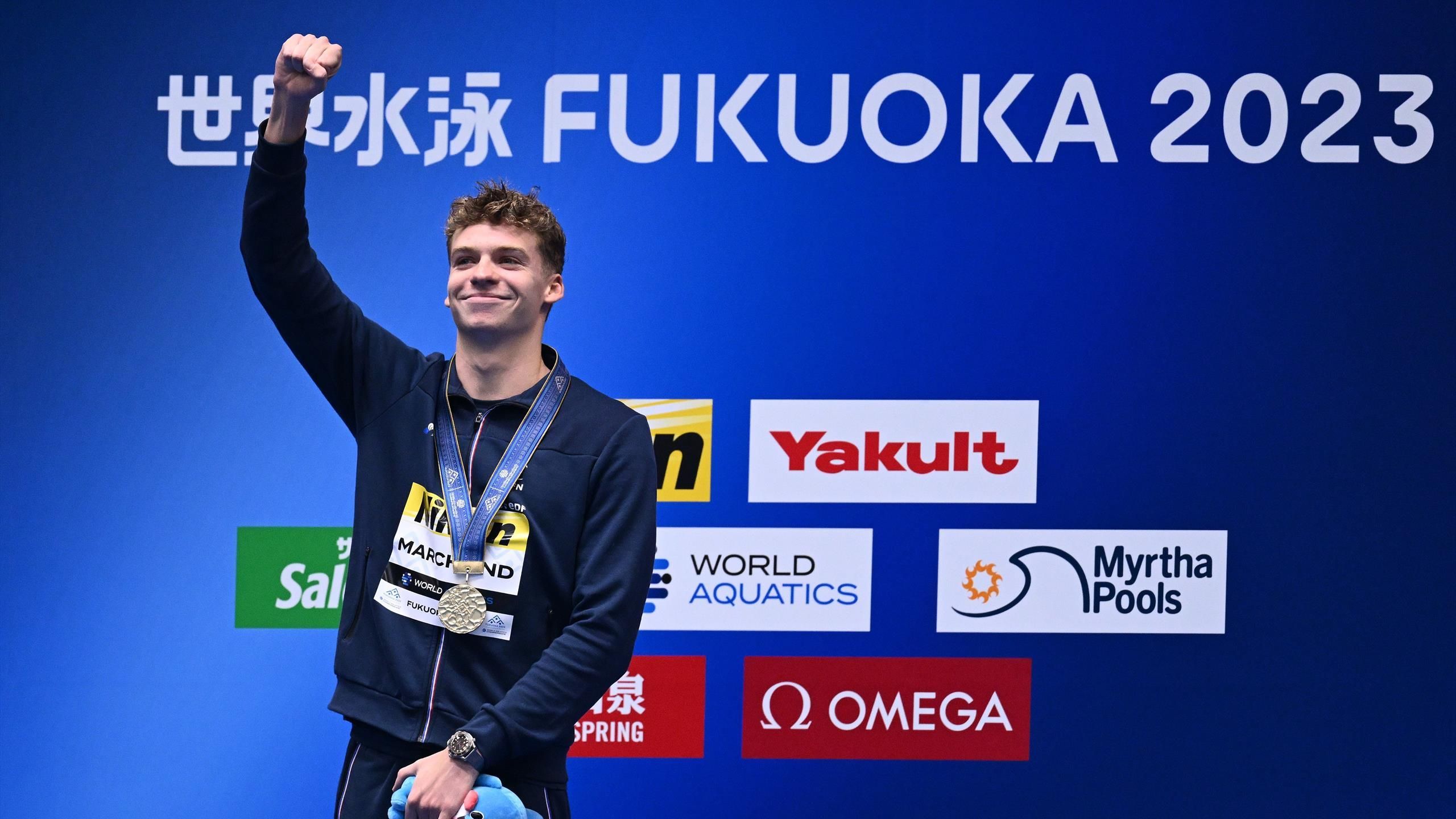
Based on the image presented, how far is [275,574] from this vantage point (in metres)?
2.82

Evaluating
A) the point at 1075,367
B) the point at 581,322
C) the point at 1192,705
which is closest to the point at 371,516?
the point at 581,322

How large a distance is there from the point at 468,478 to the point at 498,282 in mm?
284

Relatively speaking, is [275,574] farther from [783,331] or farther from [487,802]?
[487,802]

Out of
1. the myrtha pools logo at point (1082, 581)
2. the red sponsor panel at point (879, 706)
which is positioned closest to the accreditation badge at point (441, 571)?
the red sponsor panel at point (879, 706)

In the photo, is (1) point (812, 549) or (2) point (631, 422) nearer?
(2) point (631, 422)

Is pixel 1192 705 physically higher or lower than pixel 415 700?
lower

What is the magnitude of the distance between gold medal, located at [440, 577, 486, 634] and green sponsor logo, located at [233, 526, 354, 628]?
110 centimetres

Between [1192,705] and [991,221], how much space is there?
1169 mm

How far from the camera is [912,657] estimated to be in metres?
2.87

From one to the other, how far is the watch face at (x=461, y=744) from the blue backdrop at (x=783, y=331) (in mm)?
1176

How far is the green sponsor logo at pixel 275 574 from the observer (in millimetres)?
2816

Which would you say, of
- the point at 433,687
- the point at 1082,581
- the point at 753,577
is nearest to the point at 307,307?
the point at 433,687

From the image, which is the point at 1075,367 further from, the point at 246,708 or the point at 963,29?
the point at 246,708

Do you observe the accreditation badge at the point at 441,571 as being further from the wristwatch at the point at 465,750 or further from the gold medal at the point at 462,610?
the wristwatch at the point at 465,750
